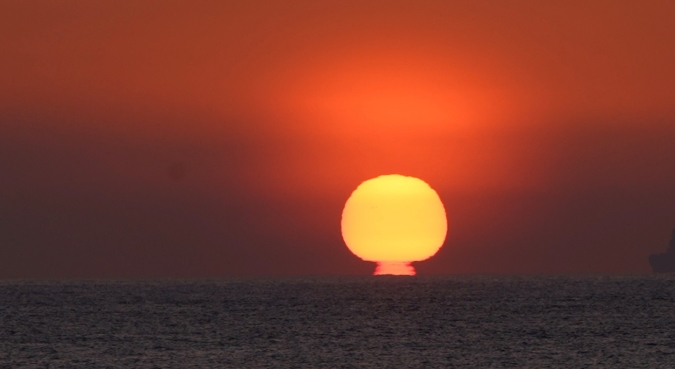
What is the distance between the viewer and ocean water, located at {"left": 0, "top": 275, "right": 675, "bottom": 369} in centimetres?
4212

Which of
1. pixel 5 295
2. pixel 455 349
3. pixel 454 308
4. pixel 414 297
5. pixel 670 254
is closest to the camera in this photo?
pixel 455 349

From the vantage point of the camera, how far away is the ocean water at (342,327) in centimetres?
4212

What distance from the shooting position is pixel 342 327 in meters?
56.5

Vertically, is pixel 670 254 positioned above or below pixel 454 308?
above

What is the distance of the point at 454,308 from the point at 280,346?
2430 centimetres

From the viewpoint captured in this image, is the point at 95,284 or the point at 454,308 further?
the point at 95,284

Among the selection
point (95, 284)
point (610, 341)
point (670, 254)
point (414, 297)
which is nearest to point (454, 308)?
point (414, 297)

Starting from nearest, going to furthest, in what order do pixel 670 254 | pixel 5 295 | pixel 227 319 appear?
pixel 227 319 → pixel 5 295 → pixel 670 254

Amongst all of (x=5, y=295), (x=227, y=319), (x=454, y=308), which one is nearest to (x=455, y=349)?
(x=227, y=319)

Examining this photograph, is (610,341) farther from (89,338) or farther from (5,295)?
(5,295)

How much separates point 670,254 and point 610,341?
147 m

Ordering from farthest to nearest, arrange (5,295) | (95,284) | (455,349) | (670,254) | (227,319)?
(670,254)
(95,284)
(5,295)
(227,319)
(455,349)

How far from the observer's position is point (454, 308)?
7012 centimetres

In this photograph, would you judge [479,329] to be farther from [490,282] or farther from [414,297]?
[490,282]
